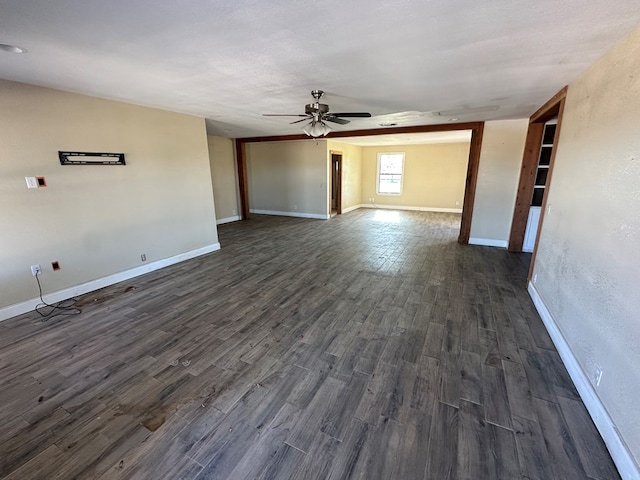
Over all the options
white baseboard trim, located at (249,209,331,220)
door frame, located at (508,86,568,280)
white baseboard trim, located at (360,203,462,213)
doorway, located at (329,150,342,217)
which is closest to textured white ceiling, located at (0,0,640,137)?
door frame, located at (508,86,568,280)

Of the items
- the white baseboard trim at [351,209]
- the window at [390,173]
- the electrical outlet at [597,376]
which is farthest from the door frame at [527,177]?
the window at [390,173]

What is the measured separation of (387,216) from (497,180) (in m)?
3.77

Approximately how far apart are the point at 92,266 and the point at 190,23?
10.9ft

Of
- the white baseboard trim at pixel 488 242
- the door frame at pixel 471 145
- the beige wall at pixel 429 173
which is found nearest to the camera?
the door frame at pixel 471 145

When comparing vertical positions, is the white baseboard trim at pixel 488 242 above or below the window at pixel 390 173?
below

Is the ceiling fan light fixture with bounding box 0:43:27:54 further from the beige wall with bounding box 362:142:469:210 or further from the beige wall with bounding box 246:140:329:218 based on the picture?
the beige wall with bounding box 362:142:469:210

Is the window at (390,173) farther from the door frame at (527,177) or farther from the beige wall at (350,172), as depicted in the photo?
the door frame at (527,177)

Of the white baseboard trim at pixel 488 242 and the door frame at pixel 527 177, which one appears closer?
the door frame at pixel 527 177

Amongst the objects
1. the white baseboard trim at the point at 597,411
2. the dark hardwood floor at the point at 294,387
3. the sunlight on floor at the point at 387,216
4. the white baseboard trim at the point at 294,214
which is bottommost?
the dark hardwood floor at the point at 294,387

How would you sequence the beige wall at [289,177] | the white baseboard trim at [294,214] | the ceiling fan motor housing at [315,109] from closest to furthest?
1. the ceiling fan motor housing at [315,109]
2. the beige wall at [289,177]
3. the white baseboard trim at [294,214]

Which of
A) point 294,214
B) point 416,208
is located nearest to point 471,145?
point 416,208

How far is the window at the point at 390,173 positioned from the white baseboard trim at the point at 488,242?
4743mm

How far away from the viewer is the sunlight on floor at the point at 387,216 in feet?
26.9

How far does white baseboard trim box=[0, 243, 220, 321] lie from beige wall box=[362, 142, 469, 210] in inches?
284
